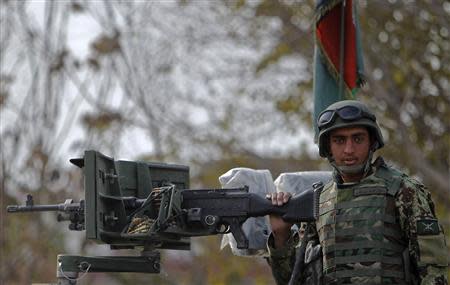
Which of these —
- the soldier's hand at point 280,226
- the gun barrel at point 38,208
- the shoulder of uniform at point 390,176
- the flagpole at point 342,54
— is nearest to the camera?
the shoulder of uniform at point 390,176

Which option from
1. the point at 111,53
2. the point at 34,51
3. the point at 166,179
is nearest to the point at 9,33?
the point at 34,51

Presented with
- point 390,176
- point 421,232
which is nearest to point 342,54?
point 390,176

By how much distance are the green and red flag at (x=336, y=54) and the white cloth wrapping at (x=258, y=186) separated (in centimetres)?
79

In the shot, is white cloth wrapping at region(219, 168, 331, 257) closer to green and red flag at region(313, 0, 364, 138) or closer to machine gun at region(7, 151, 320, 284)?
machine gun at region(7, 151, 320, 284)

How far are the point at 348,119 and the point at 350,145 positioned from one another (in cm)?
13


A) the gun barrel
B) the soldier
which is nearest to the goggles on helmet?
the soldier

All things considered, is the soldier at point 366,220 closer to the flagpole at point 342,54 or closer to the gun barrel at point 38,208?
the gun barrel at point 38,208

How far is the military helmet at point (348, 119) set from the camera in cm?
697

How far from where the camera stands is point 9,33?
2064 centimetres

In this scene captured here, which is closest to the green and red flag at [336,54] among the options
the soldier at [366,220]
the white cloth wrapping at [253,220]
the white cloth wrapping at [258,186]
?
the white cloth wrapping at [258,186]

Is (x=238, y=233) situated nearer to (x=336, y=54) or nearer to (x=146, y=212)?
(x=146, y=212)

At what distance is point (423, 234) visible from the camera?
6.68m

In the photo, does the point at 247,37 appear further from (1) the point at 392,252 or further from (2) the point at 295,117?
(1) the point at 392,252

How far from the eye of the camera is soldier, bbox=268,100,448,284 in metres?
6.73
